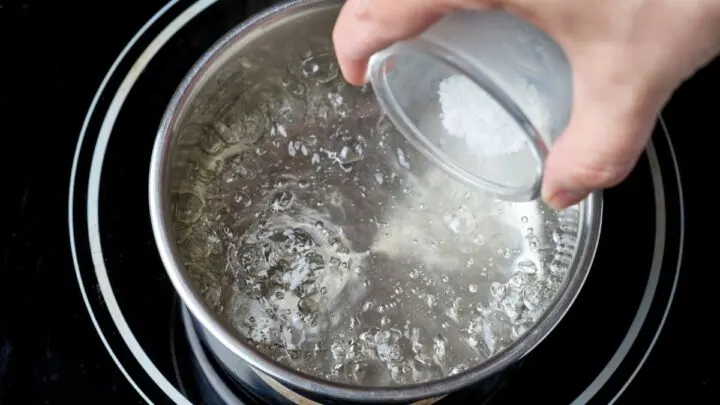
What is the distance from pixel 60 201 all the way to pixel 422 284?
0.29m

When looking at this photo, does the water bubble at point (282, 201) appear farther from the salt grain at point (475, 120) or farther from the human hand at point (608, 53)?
the human hand at point (608, 53)

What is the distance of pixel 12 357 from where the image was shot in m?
0.61

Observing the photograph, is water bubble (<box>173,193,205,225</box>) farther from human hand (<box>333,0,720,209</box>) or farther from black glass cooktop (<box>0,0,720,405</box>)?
human hand (<box>333,0,720,209</box>)

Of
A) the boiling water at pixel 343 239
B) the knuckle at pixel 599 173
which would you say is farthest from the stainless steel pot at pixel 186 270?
the knuckle at pixel 599 173

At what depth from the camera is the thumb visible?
393mm

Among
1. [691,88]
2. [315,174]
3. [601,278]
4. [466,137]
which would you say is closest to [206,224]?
[315,174]

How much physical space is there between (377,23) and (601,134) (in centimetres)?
12

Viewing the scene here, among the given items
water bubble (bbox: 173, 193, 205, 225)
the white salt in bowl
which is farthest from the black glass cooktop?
the white salt in bowl

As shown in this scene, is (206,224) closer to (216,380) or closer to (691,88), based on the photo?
(216,380)

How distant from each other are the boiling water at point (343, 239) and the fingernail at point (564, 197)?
16 cm

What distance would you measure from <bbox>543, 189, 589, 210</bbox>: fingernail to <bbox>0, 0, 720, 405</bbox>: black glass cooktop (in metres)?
0.23

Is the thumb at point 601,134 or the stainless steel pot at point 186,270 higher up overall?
the thumb at point 601,134

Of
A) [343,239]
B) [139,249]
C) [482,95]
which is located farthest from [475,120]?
[139,249]

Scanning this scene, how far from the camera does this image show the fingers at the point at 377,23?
40cm
